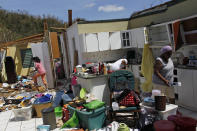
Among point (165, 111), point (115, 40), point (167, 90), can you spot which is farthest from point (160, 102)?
point (115, 40)

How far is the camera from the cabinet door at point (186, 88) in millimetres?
4363

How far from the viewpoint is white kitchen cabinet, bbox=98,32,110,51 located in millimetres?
6892

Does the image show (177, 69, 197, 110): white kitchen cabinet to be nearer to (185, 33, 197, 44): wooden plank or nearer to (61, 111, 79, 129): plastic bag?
(185, 33, 197, 44): wooden plank

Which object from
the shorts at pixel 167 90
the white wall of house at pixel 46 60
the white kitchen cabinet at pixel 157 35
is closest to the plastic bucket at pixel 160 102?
the shorts at pixel 167 90

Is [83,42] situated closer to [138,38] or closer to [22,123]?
[138,38]

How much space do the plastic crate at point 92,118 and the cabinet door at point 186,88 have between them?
7.40 ft

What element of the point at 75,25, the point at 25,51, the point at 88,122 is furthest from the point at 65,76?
the point at 88,122

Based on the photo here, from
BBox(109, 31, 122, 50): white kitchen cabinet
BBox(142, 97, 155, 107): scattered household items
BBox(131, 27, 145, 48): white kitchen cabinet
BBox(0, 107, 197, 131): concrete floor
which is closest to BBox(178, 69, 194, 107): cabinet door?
BBox(0, 107, 197, 131): concrete floor

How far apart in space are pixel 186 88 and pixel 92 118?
2.60m

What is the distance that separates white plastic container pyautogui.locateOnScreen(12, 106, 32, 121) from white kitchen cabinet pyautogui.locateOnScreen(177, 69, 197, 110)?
14.0 feet

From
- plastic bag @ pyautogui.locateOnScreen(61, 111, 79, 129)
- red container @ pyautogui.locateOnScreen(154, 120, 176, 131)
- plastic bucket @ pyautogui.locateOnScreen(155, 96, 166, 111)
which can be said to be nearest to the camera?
red container @ pyautogui.locateOnScreen(154, 120, 176, 131)

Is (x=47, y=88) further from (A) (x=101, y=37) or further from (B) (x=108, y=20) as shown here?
(B) (x=108, y=20)

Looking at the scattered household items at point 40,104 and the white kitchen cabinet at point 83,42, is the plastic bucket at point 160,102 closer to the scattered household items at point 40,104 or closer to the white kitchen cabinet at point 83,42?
the scattered household items at point 40,104

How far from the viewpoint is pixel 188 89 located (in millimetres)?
4430
